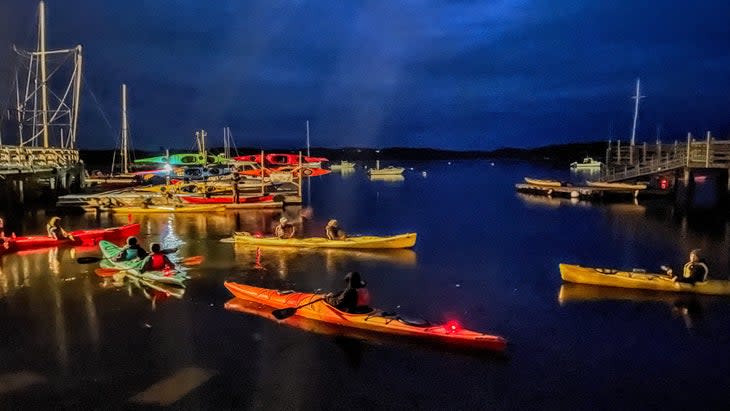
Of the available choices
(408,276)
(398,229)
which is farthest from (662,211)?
(408,276)

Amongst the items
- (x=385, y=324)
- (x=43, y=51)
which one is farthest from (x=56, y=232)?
(x=43, y=51)

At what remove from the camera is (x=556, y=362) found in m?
12.0

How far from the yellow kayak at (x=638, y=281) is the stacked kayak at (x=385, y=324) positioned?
6.39m

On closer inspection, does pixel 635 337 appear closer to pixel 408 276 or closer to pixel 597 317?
pixel 597 317

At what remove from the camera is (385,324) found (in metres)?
12.7

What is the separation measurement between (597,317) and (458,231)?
17.5 meters

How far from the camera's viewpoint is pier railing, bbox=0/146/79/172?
39.7m

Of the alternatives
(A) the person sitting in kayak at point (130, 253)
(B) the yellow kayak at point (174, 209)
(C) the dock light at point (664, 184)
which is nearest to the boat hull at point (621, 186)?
(C) the dock light at point (664, 184)

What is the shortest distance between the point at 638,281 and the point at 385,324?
28.7 feet

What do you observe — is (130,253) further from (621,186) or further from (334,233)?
(621,186)

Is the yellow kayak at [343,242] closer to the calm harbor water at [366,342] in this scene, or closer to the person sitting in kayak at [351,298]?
the calm harbor water at [366,342]

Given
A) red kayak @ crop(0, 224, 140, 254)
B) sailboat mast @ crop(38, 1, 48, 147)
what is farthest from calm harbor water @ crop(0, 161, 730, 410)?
sailboat mast @ crop(38, 1, 48, 147)

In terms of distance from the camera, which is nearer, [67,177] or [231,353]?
[231,353]

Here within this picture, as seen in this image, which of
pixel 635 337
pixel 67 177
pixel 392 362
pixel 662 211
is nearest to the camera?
pixel 392 362
